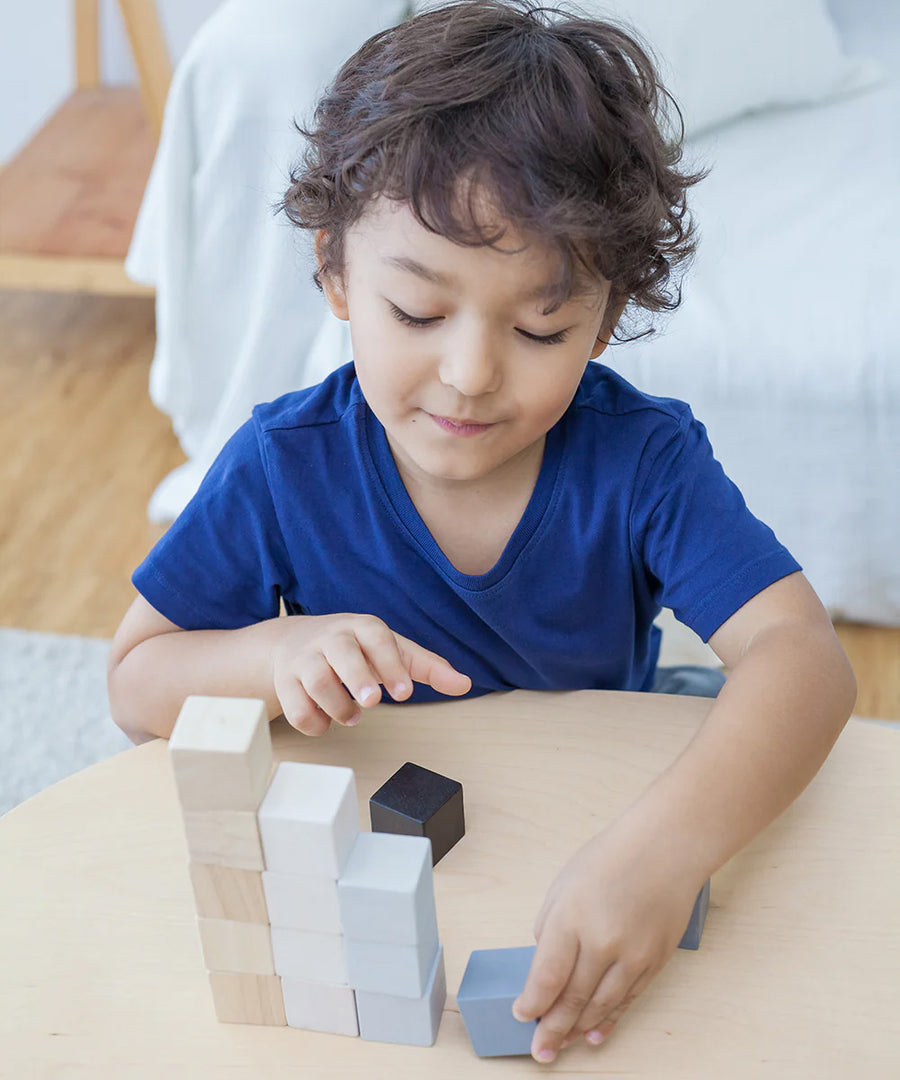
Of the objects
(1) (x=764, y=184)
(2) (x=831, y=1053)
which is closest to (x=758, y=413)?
(1) (x=764, y=184)

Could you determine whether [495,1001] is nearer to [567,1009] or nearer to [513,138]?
[567,1009]

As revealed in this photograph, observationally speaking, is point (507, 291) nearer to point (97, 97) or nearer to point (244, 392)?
point (244, 392)

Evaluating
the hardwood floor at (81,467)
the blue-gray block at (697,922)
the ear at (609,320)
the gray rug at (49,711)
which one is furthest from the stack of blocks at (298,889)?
the hardwood floor at (81,467)

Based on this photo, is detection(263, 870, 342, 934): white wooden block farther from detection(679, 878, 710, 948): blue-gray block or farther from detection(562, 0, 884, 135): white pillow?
detection(562, 0, 884, 135): white pillow

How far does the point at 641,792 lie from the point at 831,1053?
18 cm

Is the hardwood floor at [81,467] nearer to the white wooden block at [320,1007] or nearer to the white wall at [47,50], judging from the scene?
the white wall at [47,50]

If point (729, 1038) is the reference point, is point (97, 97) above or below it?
below

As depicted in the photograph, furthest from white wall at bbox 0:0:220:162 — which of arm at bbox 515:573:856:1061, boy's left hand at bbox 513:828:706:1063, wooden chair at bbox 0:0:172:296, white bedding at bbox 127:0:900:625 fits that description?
boy's left hand at bbox 513:828:706:1063

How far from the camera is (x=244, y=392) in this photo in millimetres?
1654

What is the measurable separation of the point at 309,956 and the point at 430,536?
368 millimetres

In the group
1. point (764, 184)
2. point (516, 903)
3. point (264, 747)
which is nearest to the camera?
point (264, 747)

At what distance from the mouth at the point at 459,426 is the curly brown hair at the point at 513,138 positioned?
10cm

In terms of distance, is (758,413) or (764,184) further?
(764,184)

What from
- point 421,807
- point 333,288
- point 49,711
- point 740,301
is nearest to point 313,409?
point 333,288
